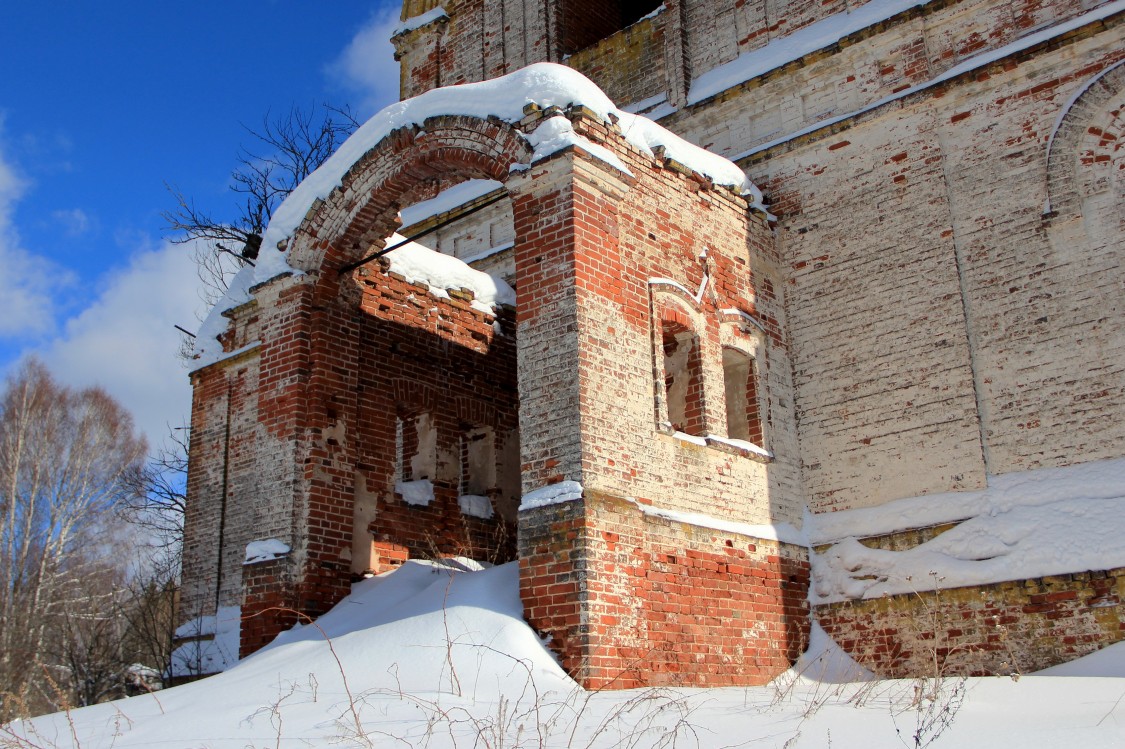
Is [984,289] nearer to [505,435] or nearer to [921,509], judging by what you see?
[921,509]

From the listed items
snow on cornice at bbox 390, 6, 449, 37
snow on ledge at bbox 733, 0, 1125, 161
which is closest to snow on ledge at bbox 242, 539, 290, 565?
snow on ledge at bbox 733, 0, 1125, 161

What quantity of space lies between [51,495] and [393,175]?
49.9 ft

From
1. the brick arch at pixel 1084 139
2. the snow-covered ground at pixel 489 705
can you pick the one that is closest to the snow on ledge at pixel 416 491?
the snow-covered ground at pixel 489 705

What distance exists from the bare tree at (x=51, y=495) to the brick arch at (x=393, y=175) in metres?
11.6

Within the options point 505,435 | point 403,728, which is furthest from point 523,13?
point 403,728

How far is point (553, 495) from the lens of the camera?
7.32m

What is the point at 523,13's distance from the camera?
14.8m

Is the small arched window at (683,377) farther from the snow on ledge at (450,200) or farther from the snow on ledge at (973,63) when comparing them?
the snow on ledge at (450,200)

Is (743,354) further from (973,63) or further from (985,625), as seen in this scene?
(973,63)

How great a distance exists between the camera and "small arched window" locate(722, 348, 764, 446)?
9625 mm

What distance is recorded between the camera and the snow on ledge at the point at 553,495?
721 cm

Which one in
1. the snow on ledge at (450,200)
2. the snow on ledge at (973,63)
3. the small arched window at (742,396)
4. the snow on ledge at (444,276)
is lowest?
the small arched window at (742,396)

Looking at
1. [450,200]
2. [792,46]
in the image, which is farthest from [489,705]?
[450,200]

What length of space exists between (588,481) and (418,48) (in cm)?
1114
